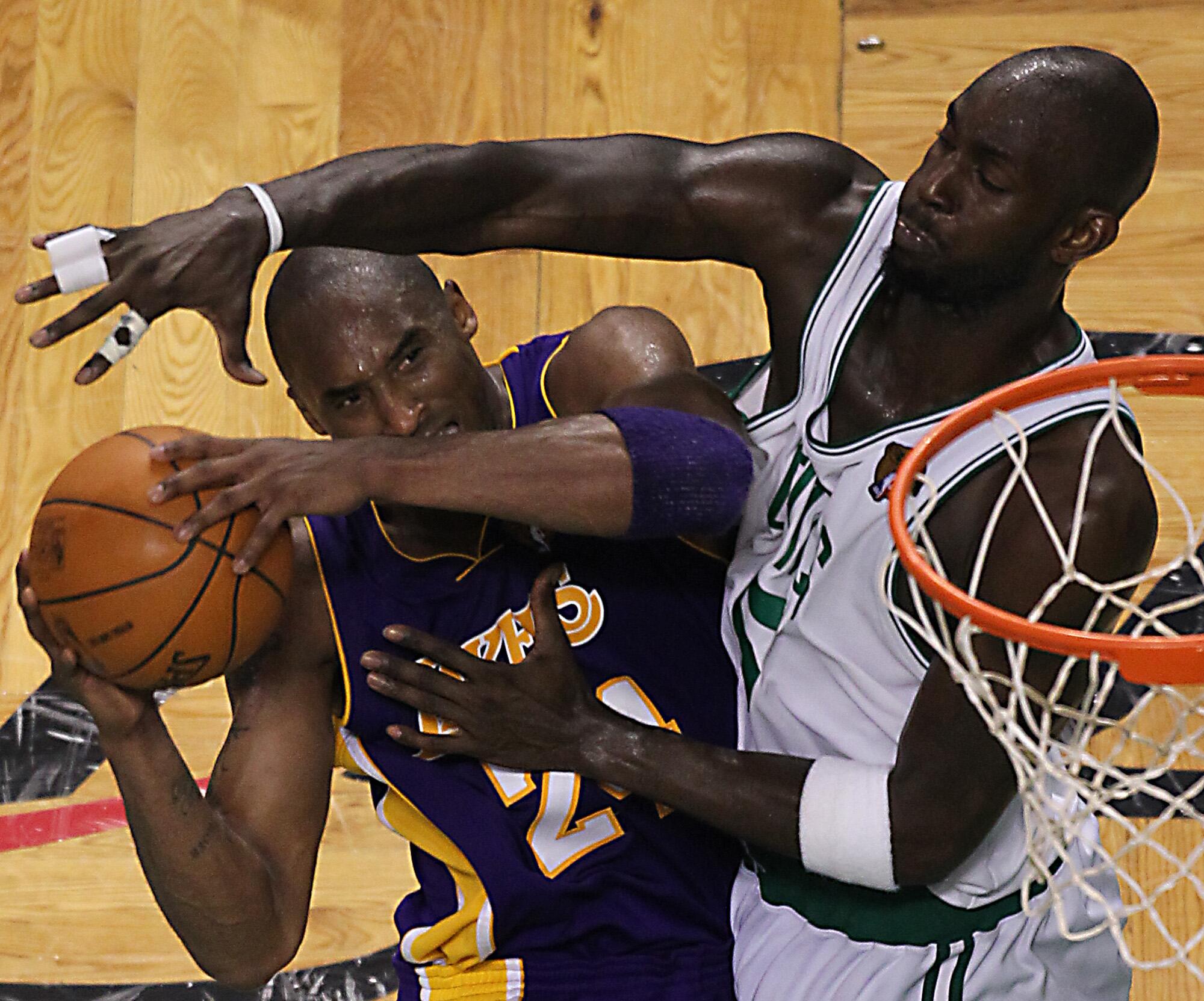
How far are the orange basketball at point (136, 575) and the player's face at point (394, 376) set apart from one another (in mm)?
257

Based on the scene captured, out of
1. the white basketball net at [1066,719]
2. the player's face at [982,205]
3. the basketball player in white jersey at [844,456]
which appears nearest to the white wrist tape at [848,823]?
the basketball player in white jersey at [844,456]

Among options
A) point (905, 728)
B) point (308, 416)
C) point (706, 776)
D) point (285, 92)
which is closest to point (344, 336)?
point (308, 416)

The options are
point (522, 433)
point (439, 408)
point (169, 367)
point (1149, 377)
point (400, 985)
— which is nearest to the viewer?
point (1149, 377)

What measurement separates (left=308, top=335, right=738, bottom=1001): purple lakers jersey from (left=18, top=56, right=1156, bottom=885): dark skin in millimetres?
81

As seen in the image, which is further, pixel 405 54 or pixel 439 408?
pixel 405 54

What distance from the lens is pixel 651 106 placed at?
3.19m

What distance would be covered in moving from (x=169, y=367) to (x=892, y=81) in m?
1.38

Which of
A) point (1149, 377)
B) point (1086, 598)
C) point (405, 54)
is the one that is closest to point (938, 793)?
point (1086, 598)

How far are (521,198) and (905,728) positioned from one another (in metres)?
0.76

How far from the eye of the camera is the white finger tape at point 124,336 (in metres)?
1.71

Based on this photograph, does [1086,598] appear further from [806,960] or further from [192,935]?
[192,935]

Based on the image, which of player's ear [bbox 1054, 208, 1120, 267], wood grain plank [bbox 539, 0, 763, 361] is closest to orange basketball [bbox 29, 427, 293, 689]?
player's ear [bbox 1054, 208, 1120, 267]

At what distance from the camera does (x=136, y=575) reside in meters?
1.69

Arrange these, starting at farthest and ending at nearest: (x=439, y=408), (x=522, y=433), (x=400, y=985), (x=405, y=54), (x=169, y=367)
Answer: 1. (x=405, y=54)
2. (x=169, y=367)
3. (x=400, y=985)
4. (x=439, y=408)
5. (x=522, y=433)
